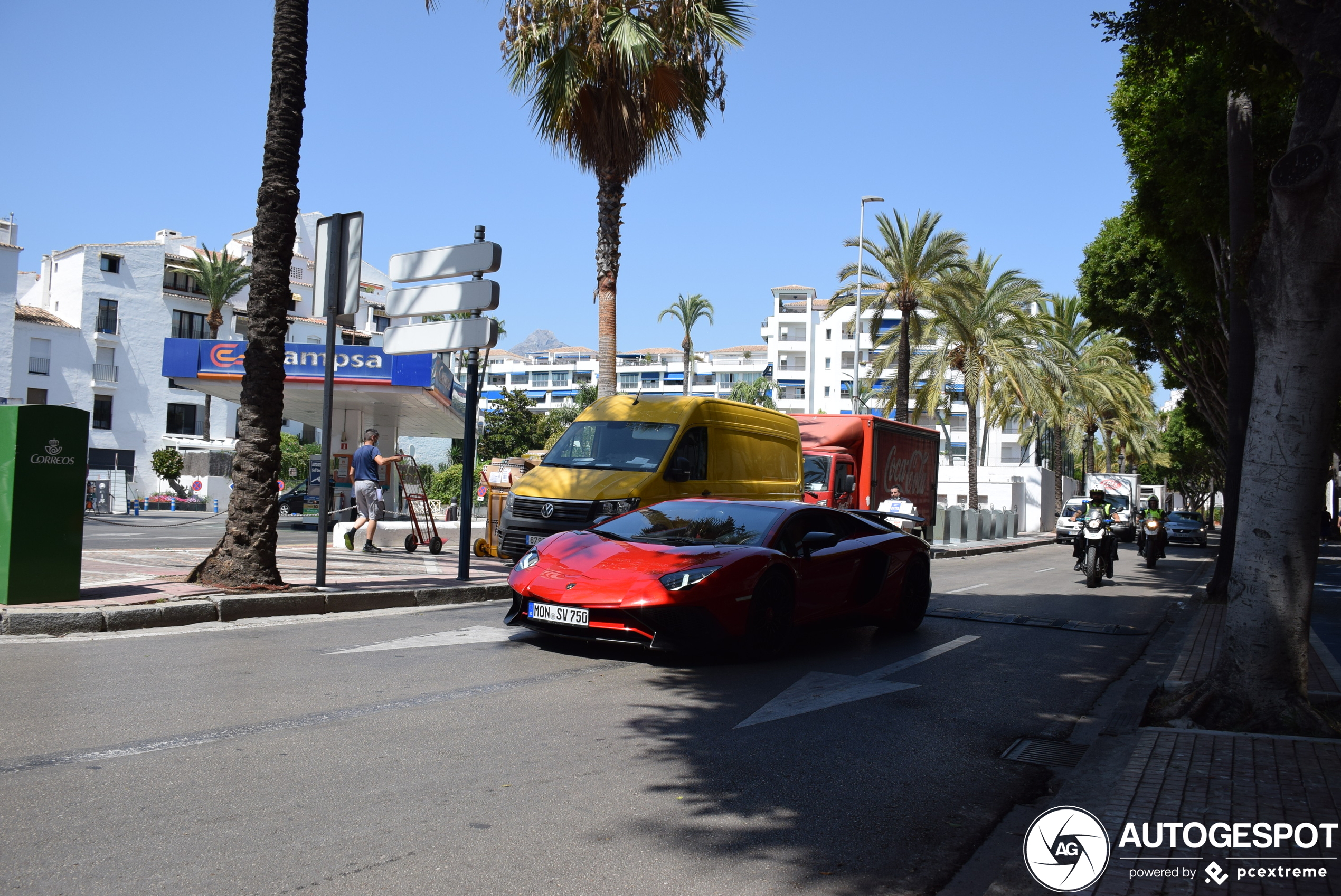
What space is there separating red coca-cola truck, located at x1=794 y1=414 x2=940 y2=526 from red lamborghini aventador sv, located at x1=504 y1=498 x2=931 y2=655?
9.07 meters

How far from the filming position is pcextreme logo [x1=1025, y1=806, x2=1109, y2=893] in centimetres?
370

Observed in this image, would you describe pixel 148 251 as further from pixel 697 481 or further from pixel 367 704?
pixel 367 704

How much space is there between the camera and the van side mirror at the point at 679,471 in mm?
13367

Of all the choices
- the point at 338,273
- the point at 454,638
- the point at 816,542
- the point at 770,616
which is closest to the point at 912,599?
the point at 816,542

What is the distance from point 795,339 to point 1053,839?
338 feet

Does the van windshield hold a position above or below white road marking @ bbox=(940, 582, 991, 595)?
above

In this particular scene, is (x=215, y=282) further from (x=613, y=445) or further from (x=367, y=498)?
(x=613, y=445)

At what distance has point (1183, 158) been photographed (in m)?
14.8

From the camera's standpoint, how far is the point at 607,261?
64.1 ft

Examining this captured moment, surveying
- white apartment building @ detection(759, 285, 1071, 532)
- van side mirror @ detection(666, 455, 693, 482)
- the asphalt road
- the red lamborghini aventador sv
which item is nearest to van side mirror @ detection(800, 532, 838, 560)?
the red lamborghini aventador sv

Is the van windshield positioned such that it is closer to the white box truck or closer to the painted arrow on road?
the painted arrow on road

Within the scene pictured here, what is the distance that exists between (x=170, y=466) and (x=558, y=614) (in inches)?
2011

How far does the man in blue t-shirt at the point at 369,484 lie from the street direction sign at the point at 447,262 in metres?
4.08

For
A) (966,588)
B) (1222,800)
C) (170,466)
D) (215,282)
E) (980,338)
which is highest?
(215,282)
